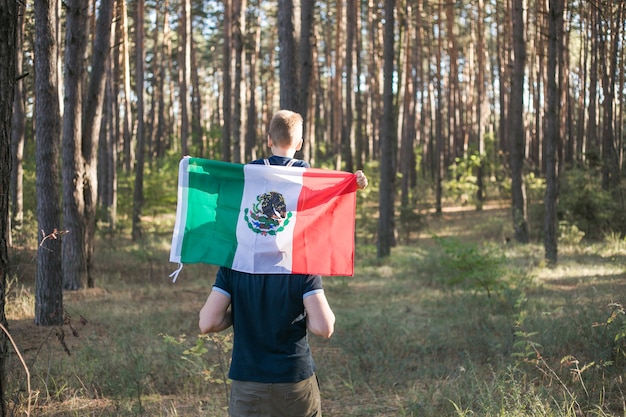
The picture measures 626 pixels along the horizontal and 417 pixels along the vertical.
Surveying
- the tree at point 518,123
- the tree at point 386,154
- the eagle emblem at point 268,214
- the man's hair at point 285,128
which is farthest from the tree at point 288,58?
the tree at point 518,123

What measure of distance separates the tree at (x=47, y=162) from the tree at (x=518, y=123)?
42.7 feet

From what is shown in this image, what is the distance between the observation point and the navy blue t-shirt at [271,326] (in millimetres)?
3295

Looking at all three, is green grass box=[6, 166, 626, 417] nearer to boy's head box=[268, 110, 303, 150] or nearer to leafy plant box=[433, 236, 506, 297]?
leafy plant box=[433, 236, 506, 297]

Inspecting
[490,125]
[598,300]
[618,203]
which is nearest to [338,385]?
[598,300]

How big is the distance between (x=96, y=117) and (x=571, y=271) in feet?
32.3

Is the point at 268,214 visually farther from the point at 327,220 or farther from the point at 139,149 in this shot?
the point at 139,149

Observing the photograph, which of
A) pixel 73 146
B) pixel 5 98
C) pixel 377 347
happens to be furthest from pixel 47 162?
pixel 5 98

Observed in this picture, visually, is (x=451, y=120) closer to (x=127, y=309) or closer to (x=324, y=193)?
(x=127, y=309)

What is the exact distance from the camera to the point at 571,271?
1406 cm

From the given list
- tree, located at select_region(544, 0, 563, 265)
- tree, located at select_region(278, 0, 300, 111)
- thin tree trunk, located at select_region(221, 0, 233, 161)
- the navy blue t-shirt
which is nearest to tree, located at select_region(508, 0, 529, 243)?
tree, located at select_region(544, 0, 563, 265)

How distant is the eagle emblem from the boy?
32 cm

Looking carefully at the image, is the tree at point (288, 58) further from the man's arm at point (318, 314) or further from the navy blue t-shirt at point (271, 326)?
the man's arm at point (318, 314)

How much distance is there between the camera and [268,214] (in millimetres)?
3639

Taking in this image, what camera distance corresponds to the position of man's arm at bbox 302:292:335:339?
3.23 m
